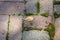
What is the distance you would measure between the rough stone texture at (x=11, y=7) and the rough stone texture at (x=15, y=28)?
7cm

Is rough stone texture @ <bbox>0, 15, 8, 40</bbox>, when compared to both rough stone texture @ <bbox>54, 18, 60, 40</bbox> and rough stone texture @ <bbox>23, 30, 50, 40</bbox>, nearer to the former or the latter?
rough stone texture @ <bbox>23, 30, 50, 40</bbox>

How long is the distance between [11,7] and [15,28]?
242mm

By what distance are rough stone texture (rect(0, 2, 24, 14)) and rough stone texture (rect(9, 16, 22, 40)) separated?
7 centimetres

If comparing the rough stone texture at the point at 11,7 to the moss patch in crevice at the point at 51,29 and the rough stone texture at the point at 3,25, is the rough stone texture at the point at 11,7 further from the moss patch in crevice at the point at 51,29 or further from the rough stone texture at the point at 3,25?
the moss patch in crevice at the point at 51,29

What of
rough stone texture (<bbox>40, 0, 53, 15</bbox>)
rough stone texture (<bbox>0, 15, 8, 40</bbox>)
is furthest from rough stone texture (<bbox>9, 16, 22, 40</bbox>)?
rough stone texture (<bbox>40, 0, 53, 15</bbox>)

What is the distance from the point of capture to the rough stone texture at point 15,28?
171 cm

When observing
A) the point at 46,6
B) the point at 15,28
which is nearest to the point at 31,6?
the point at 46,6

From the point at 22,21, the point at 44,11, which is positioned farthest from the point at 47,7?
the point at 22,21

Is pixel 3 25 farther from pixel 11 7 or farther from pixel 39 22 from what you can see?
pixel 39 22

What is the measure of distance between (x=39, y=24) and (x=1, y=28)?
0.39 metres

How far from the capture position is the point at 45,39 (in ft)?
5.53

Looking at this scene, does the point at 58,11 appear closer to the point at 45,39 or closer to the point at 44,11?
the point at 44,11

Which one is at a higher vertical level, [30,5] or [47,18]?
[30,5]

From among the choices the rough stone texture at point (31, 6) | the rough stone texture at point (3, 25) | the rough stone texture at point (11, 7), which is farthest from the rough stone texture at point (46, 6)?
the rough stone texture at point (3, 25)
